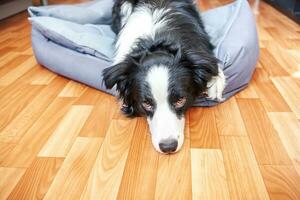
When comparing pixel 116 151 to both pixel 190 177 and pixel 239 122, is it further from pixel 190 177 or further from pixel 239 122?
pixel 239 122

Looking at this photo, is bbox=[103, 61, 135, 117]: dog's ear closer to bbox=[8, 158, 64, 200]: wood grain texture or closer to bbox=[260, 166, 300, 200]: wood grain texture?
bbox=[8, 158, 64, 200]: wood grain texture

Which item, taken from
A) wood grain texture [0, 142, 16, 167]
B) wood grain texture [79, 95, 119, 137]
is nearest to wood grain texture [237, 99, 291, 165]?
wood grain texture [79, 95, 119, 137]

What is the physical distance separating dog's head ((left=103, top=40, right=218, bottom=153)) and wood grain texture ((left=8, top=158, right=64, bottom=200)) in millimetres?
474

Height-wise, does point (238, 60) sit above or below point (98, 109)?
above

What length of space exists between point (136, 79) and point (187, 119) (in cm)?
41

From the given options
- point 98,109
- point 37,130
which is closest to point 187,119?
point 98,109

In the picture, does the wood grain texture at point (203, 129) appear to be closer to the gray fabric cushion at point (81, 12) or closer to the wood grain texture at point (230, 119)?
the wood grain texture at point (230, 119)

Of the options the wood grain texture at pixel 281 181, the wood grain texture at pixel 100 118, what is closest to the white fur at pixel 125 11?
the wood grain texture at pixel 100 118

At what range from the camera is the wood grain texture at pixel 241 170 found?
124 cm

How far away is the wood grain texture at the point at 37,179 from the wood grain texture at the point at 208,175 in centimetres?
62

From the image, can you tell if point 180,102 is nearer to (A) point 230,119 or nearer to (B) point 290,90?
(A) point 230,119

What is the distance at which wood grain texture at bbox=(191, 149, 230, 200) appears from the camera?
49.1 inches

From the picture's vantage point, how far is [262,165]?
1.38m

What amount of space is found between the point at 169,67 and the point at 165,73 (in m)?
0.05
